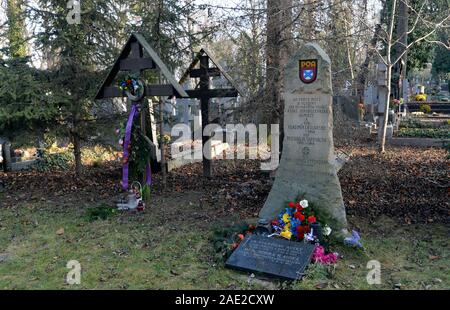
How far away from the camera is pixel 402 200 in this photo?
684 cm

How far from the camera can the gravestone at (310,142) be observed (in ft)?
17.9

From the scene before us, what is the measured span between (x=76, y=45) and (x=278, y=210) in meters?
5.33

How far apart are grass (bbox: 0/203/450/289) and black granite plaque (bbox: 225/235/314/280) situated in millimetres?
103

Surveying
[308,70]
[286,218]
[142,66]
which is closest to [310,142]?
[308,70]

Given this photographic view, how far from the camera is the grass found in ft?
14.3

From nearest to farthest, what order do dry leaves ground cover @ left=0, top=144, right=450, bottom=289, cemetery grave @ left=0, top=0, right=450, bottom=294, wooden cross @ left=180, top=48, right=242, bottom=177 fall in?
dry leaves ground cover @ left=0, top=144, right=450, bottom=289, cemetery grave @ left=0, top=0, right=450, bottom=294, wooden cross @ left=180, top=48, right=242, bottom=177

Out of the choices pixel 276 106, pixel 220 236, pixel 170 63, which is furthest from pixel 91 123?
pixel 220 236

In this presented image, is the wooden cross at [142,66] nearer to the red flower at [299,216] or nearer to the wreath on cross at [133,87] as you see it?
the wreath on cross at [133,87]

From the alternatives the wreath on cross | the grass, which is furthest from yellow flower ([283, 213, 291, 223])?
the wreath on cross

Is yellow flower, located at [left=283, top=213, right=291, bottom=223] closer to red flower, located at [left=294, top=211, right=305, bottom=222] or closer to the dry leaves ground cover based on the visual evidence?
red flower, located at [left=294, top=211, right=305, bottom=222]

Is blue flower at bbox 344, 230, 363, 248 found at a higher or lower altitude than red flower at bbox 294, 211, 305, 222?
lower

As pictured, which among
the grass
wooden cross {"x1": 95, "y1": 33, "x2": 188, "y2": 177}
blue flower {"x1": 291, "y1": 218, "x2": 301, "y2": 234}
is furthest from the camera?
wooden cross {"x1": 95, "y1": 33, "x2": 188, "y2": 177}

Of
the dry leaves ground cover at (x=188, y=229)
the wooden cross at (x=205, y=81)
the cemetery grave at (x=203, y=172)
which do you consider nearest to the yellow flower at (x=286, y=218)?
the cemetery grave at (x=203, y=172)

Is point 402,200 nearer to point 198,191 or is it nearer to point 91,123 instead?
point 198,191
